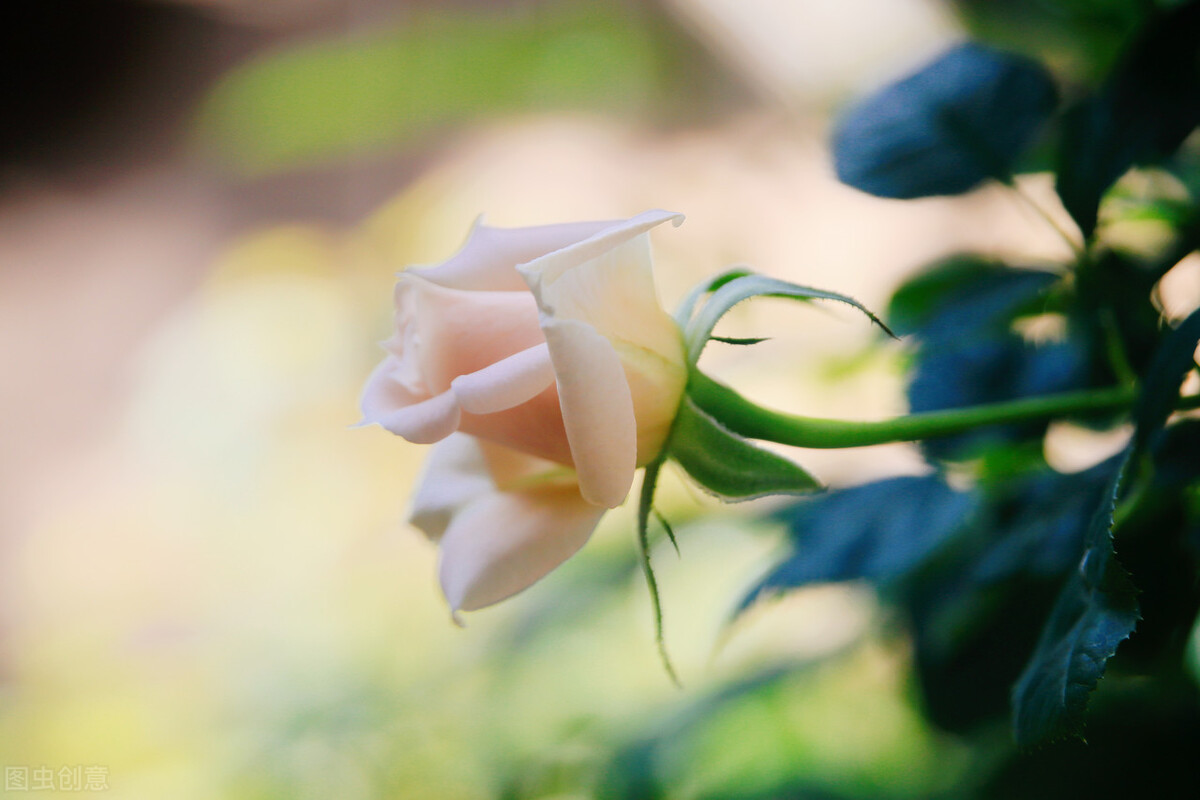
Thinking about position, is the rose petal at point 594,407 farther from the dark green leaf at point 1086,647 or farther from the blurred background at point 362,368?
the blurred background at point 362,368

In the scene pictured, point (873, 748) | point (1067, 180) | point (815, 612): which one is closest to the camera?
point (1067, 180)

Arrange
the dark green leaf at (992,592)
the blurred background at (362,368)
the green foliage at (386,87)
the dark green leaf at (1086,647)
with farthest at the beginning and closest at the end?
the green foliage at (386,87) → the blurred background at (362,368) → the dark green leaf at (992,592) → the dark green leaf at (1086,647)

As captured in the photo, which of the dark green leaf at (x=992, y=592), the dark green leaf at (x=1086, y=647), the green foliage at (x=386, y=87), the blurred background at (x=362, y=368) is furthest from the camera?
the green foliage at (x=386, y=87)

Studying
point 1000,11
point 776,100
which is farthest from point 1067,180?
point 776,100

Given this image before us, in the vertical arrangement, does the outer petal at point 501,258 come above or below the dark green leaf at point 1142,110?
below

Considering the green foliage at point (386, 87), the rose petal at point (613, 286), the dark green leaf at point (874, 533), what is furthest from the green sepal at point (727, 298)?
the green foliage at point (386, 87)

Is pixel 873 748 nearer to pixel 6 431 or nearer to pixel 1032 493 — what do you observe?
pixel 1032 493

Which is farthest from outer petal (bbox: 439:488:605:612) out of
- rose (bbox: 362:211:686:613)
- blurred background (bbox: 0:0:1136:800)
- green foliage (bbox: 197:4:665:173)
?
green foliage (bbox: 197:4:665:173)
